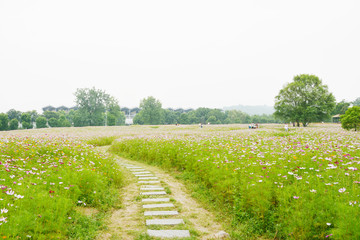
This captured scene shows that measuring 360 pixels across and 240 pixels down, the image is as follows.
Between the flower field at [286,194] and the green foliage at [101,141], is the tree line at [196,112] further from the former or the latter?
the green foliage at [101,141]

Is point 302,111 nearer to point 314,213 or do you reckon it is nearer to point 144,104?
point 314,213

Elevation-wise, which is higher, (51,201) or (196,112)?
(196,112)

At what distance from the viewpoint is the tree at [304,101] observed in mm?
38000

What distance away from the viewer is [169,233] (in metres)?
4.68

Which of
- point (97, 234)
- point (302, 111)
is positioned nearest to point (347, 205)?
point (97, 234)

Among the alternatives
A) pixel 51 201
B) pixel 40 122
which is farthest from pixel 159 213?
pixel 40 122

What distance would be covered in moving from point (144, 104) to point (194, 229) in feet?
260

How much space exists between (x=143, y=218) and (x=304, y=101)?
42107 millimetres

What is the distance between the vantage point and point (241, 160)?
298 inches

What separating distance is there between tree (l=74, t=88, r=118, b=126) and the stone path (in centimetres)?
6508

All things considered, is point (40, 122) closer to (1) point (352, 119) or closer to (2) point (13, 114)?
(2) point (13, 114)

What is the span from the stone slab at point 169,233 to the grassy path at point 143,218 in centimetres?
12

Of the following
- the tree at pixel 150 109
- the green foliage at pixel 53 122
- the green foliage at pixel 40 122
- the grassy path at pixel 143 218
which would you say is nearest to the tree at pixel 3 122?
the green foliage at pixel 40 122

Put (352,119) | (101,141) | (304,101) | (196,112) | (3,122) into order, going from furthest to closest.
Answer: (196,112), (3,122), (304,101), (101,141), (352,119)
